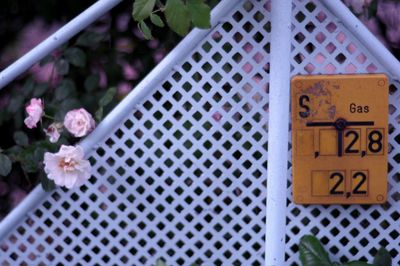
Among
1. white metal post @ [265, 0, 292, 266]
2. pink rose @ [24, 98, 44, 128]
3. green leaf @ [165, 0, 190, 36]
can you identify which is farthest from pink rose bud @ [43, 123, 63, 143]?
Answer: white metal post @ [265, 0, 292, 266]

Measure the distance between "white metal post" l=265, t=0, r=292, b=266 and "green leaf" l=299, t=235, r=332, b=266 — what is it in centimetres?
11

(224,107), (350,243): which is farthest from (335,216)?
(224,107)

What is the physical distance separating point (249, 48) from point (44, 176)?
30.1 inches

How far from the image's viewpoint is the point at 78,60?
2711 mm

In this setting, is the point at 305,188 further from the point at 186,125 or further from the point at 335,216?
the point at 186,125

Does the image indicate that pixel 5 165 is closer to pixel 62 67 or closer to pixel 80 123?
pixel 80 123

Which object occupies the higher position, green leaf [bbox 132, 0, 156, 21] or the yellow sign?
the yellow sign

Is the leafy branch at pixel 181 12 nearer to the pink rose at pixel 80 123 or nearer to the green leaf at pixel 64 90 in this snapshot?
the pink rose at pixel 80 123

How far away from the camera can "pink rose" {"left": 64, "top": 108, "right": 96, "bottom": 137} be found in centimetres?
235

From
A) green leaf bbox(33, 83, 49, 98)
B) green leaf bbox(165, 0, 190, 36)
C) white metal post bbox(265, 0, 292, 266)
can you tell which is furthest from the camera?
green leaf bbox(33, 83, 49, 98)

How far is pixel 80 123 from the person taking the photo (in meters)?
2.36

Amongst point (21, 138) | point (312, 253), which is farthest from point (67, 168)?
point (312, 253)

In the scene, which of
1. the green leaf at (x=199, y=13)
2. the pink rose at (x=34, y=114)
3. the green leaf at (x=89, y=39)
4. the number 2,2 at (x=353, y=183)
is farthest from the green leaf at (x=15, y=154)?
the number 2,2 at (x=353, y=183)

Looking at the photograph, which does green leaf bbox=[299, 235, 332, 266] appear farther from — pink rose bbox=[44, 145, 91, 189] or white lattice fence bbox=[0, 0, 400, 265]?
pink rose bbox=[44, 145, 91, 189]
